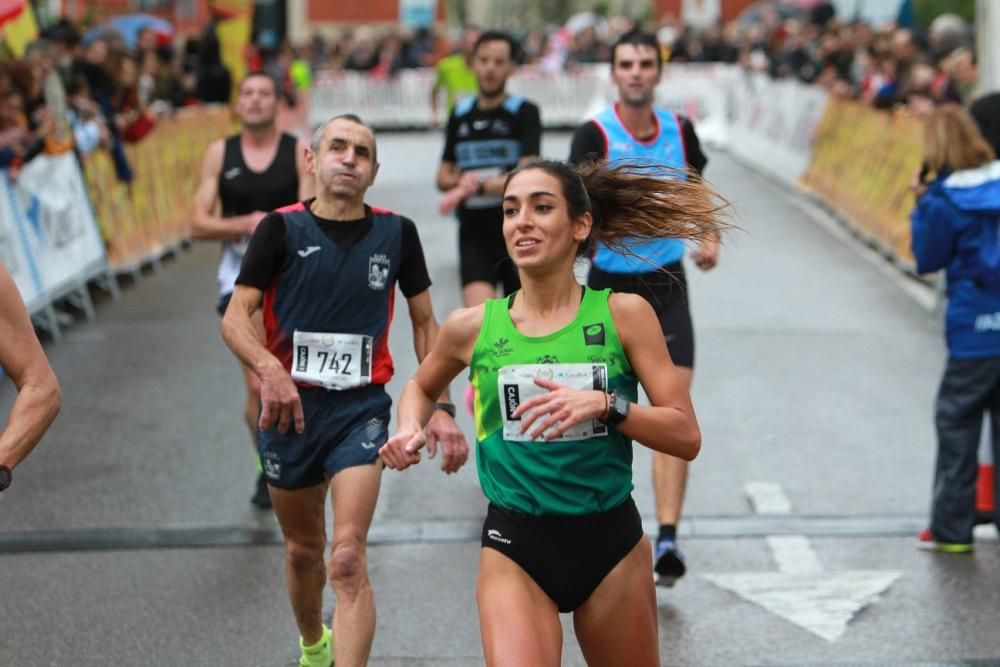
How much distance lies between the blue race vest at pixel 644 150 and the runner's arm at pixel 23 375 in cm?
296

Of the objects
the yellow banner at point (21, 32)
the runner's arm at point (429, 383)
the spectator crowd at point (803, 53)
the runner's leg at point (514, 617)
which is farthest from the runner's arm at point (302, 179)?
the yellow banner at point (21, 32)

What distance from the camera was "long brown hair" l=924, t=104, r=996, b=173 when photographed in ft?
22.3

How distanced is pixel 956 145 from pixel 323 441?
307cm

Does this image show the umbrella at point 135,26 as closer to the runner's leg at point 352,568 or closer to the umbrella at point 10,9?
the umbrella at point 10,9

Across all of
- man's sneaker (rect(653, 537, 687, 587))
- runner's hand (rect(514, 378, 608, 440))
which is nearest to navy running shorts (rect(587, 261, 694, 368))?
man's sneaker (rect(653, 537, 687, 587))

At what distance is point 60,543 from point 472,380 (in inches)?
143

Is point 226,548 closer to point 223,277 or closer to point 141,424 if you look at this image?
point 223,277

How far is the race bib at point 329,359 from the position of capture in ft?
17.6

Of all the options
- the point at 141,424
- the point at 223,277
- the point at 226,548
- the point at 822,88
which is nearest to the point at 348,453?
the point at 226,548

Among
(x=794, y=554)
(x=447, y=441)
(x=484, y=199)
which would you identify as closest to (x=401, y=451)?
(x=447, y=441)

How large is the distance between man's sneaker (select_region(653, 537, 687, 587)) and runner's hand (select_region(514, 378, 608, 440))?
253 centimetres

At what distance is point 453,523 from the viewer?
7.54 meters

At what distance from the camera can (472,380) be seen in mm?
4312

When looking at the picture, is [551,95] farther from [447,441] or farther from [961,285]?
[447,441]
